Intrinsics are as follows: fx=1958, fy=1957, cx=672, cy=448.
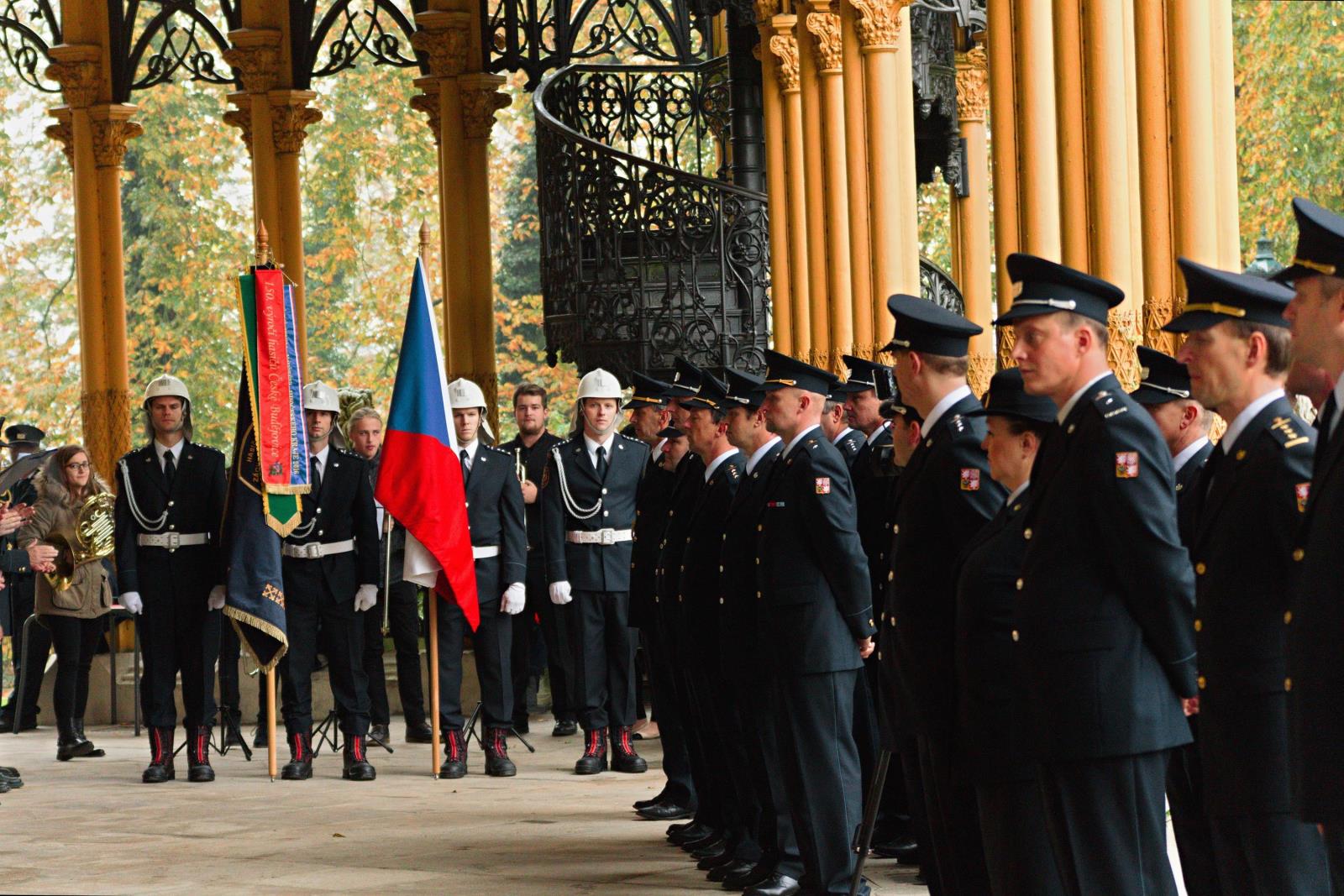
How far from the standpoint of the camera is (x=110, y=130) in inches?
631

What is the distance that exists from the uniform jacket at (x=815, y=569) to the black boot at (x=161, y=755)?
4684mm

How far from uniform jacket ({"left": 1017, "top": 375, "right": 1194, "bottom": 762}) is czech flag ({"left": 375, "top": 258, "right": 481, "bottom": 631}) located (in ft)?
17.4

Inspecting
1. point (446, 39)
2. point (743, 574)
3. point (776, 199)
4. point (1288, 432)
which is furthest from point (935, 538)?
point (446, 39)

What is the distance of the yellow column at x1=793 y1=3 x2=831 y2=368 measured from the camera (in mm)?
11703

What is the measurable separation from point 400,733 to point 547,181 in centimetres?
428

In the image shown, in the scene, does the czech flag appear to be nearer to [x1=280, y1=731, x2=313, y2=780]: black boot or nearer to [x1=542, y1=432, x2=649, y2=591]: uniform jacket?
[x1=542, y1=432, x2=649, y2=591]: uniform jacket

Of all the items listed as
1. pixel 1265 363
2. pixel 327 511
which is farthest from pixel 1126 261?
pixel 327 511

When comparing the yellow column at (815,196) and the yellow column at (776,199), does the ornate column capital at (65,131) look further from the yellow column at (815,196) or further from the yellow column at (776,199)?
the yellow column at (815,196)

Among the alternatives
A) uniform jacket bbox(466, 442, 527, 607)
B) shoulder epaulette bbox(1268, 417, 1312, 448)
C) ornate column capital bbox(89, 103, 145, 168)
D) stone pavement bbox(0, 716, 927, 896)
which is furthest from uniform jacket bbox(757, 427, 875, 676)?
ornate column capital bbox(89, 103, 145, 168)

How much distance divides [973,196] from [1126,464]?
37.0 feet

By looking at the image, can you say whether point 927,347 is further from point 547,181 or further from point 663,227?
point 547,181

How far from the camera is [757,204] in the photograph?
13.2m

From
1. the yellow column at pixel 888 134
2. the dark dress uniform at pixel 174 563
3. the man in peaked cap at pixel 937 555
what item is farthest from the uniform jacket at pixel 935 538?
the yellow column at pixel 888 134

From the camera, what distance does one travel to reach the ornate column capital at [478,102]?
15727mm
